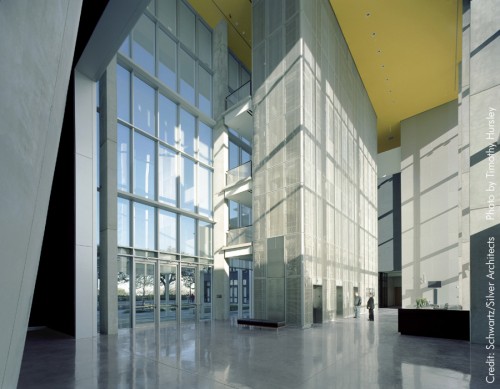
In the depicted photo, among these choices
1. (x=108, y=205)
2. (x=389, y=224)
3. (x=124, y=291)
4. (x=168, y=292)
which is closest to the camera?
(x=108, y=205)

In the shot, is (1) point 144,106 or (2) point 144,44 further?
(2) point 144,44

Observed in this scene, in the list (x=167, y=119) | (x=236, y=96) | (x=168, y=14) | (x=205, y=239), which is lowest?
(x=205, y=239)

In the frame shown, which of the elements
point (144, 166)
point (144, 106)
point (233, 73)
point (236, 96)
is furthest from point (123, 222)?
point (233, 73)

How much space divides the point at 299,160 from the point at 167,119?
22.2ft

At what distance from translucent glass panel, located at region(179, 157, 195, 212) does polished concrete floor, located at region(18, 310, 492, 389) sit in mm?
7477

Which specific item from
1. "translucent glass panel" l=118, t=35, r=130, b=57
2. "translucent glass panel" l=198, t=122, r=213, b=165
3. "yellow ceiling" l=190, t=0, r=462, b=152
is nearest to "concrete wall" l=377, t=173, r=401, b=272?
"yellow ceiling" l=190, t=0, r=462, b=152

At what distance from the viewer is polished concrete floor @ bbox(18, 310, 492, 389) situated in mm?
6566

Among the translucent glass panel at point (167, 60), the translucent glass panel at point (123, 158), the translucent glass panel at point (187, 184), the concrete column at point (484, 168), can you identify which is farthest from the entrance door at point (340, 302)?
the translucent glass panel at point (167, 60)

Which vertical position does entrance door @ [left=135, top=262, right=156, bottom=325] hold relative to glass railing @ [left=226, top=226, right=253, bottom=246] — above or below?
below

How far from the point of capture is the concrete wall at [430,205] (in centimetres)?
2905

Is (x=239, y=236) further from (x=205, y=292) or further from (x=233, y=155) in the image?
(x=233, y=155)

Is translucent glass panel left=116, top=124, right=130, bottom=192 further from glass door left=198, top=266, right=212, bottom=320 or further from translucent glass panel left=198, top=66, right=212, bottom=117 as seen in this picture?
glass door left=198, top=266, right=212, bottom=320

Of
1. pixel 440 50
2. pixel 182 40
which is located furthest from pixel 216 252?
pixel 440 50

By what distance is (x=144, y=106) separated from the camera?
17031mm
